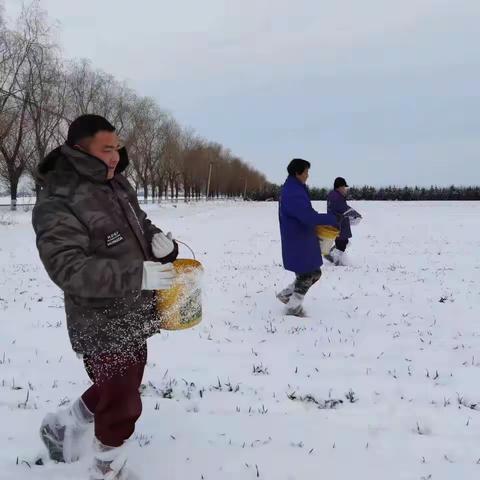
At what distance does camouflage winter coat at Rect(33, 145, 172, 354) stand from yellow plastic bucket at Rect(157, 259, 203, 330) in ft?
0.25

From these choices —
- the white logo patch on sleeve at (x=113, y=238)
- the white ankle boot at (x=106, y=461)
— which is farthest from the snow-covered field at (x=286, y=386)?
the white logo patch on sleeve at (x=113, y=238)

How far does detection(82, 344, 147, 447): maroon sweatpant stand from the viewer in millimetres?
2699

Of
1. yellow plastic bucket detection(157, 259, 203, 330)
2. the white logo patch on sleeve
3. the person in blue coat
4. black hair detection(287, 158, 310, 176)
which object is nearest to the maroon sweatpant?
yellow plastic bucket detection(157, 259, 203, 330)

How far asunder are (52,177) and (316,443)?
8.14 feet

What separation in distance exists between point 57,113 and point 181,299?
3692cm

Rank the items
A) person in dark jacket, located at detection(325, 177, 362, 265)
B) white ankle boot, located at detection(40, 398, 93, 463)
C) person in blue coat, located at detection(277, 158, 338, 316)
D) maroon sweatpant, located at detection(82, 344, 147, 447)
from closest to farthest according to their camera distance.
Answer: maroon sweatpant, located at detection(82, 344, 147, 447) < white ankle boot, located at detection(40, 398, 93, 463) < person in blue coat, located at detection(277, 158, 338, 316) < person in dark jacket, located at detection(325, 177, 362, 265)

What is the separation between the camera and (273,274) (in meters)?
11.0

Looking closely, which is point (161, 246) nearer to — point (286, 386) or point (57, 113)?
point (286, 386)

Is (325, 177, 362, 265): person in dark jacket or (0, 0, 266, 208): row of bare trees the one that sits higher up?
(0, 0, 266, 208): row of bare trees

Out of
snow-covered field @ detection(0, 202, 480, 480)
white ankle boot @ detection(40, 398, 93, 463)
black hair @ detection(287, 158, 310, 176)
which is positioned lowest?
snow-covered field @ detection(0, 202, 480, 480)

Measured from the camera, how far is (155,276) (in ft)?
8.41

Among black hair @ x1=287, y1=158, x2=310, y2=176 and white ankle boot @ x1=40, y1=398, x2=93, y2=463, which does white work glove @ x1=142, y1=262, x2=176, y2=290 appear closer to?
white ankle boot @ x1=40, y1=398, x2=93, y2=463

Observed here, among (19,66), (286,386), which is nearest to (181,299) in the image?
(286,386)

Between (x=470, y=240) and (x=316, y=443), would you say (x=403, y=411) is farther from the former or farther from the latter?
(x=470, y=240)
